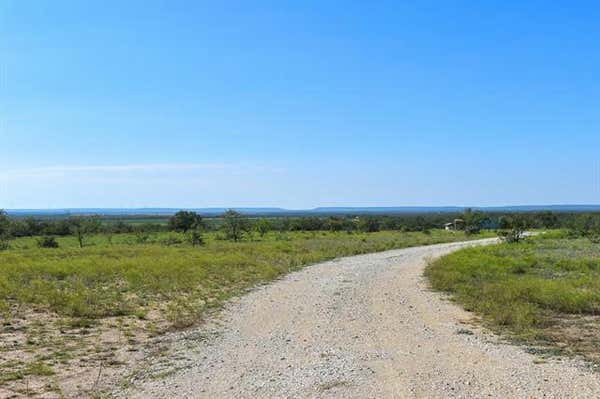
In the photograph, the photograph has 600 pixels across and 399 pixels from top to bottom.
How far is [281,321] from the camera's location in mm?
13719

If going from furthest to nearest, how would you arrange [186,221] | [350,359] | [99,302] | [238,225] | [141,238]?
[186,221], [141,238], [238,225], [99,302], [350,359]

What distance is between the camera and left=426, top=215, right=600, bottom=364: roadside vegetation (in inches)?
444

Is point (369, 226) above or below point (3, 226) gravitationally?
below

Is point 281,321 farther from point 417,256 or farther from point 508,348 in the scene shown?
point 417,256

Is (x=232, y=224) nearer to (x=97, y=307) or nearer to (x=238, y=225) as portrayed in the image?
(x=238, y=225)

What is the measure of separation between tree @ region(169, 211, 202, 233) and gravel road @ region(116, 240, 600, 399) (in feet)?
203

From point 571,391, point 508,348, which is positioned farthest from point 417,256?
point 571,391

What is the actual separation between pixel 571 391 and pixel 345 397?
305 cm

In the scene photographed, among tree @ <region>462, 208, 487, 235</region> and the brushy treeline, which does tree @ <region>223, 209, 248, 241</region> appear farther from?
tree @ <region>462, 208, 487, 235</region>

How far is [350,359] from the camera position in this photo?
380 inches

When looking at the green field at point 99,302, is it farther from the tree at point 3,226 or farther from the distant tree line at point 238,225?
the tree at point 3,226

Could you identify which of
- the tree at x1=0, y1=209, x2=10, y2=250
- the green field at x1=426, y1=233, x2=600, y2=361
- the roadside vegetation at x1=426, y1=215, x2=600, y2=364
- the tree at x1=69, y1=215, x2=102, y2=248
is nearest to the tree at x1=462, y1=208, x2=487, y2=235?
the tree at x1=69, y1=215, x2=102, y2=248

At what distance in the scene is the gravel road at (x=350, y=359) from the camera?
311 inches

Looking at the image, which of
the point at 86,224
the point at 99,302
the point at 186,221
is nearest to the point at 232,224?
the point at 86,224
